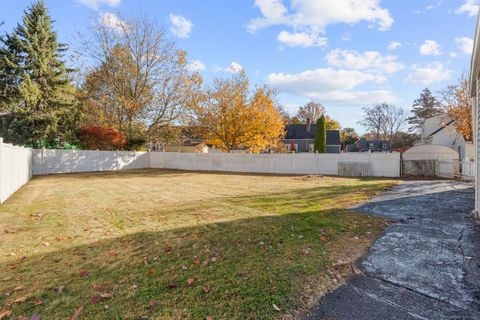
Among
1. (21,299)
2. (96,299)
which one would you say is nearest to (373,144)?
(96,299)

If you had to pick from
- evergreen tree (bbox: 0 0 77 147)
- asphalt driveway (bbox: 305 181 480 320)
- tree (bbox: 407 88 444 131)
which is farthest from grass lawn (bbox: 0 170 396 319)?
tree (bbox: 407 88 444 131)

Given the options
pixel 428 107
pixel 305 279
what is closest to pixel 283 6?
pixel 305 279

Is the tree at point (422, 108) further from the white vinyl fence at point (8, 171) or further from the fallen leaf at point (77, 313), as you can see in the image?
the fallen leaf at point (77, 313)

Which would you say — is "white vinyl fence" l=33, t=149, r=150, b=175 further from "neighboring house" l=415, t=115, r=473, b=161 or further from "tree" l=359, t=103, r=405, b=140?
"tree" l=359, t=103, r=405, b=140

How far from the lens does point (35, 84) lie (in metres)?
19.1

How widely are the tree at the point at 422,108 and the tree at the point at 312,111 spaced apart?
15776 millimetres

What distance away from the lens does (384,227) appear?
5.20 metres

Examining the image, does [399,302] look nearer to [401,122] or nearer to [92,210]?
[92,210]

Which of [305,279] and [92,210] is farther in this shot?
[92,210]

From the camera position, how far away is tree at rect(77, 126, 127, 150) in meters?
22.0

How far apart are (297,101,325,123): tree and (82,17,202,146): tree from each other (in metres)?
34.7

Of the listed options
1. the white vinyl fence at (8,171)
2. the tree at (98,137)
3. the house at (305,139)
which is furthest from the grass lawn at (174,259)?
the house at (305,139)

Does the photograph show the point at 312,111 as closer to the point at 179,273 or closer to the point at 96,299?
the point at 179,273

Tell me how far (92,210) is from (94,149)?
1816 centimetres
